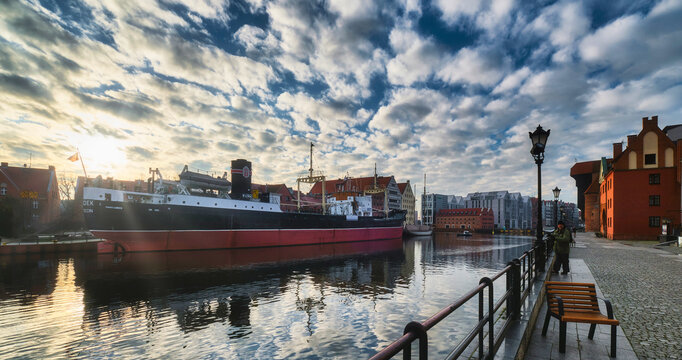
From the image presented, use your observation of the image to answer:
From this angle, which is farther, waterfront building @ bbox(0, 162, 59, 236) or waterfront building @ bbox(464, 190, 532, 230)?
waterfront building @ bbox(464, 190, 532, 230)

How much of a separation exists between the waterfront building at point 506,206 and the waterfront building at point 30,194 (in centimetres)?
15032

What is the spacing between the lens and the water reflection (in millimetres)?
8297

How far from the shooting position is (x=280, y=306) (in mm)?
12148

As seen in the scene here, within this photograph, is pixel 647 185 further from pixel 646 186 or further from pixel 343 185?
pixel 343 185

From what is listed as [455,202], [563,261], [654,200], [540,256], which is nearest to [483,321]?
[540,256]

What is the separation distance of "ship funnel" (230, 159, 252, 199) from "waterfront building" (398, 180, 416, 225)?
88738mm

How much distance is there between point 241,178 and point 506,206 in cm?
13929

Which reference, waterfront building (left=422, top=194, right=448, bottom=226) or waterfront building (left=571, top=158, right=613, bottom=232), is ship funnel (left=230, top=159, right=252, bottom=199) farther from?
waterfront building (left=422, top=194, right=448, bottom=226)

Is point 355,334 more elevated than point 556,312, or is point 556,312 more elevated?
point 556,312

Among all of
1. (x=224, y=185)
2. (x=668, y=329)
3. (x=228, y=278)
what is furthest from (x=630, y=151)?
(x=224, y=185)

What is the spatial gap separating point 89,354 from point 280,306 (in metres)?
6.04

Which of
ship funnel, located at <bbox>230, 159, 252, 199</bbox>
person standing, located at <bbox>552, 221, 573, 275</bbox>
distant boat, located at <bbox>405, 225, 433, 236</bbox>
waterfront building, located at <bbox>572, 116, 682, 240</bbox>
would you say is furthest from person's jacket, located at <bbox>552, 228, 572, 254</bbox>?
distant boat, located at <bbox>405, 225, 433, 236</bbox>

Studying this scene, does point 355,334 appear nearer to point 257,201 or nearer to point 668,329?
point 668,329

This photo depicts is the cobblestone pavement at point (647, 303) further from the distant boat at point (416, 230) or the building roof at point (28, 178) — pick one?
the building roof at point (28, 178)
